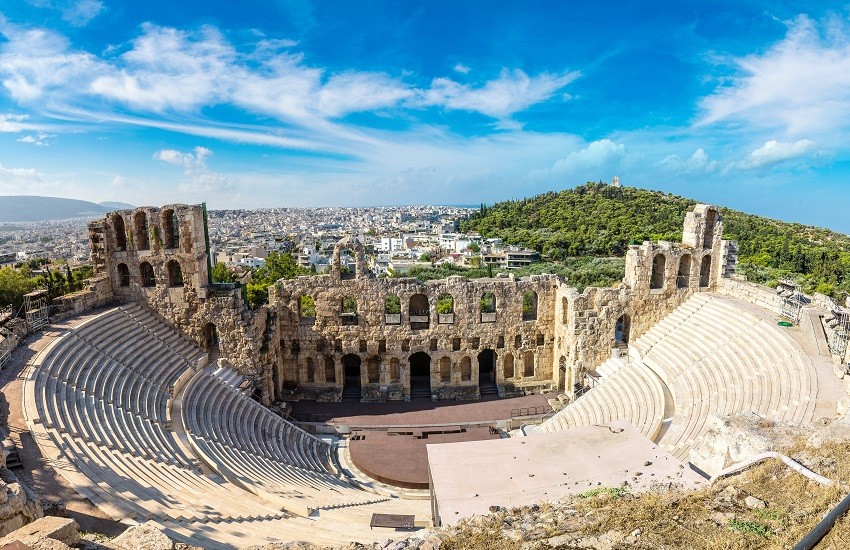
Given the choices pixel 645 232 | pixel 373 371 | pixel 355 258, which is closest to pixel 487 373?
pixel 373 371

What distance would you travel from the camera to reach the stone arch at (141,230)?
23.6 m

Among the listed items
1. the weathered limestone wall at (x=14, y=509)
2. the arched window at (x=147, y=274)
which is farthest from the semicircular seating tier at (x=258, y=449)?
the weathered limestone wall at (x=14, y=509)

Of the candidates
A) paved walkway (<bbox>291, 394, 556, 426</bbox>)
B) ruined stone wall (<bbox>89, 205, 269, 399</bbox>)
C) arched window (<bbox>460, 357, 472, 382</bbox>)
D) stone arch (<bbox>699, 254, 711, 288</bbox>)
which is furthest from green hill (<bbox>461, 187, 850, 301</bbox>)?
ruined stone wall (<bbox>89, 205, 269, 399</bbox>)

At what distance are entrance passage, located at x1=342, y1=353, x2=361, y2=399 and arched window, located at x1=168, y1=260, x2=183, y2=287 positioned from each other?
931 cm

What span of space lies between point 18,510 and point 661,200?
94456mm

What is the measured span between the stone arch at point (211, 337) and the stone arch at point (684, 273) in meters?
24.5

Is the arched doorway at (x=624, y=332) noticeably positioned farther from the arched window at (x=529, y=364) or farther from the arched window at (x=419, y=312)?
the arched window at (x=419, y=312)

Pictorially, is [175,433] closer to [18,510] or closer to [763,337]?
[18,510]

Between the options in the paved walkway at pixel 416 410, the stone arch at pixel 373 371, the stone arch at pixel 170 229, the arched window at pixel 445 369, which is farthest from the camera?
the arched window at pixel 445 369

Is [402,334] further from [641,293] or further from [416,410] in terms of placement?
[641,293]

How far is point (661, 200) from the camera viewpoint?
87062 mm

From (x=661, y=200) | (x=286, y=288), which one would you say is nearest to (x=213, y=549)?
(x=286, y=288)

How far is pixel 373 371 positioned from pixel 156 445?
13.8 meters

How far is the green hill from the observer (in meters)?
53.2
